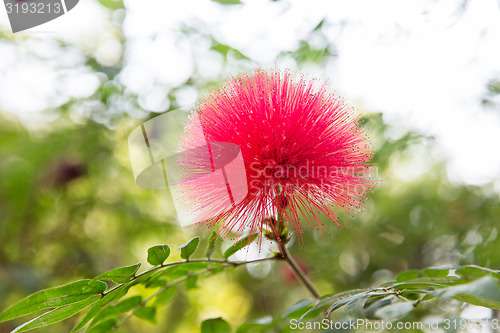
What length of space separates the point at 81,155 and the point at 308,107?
248 cm

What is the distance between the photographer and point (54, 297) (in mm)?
1073

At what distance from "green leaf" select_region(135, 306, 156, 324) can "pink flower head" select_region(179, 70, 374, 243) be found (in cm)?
47

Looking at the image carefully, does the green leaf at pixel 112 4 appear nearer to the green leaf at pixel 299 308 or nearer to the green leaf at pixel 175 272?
the green leaf at pixel 175 272

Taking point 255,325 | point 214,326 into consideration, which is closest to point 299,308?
point 255,325

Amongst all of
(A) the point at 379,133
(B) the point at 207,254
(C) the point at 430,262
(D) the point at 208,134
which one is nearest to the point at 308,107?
(D) the point at 208,134

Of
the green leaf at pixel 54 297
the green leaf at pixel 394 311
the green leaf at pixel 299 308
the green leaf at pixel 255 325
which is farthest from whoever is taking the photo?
the green leaf at pixel 255 325

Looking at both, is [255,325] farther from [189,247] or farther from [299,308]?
[189,247]

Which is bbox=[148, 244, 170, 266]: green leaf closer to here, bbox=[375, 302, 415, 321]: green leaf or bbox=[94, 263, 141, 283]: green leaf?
bbox=[94, 263, 141, 283]: green leaf

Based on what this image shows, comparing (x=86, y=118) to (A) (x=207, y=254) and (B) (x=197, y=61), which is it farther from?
(A) (x=207, y=254)

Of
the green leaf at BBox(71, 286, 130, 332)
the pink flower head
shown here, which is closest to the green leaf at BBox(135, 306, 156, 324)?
the green leaf at BBox(71, 286, 130, 332)

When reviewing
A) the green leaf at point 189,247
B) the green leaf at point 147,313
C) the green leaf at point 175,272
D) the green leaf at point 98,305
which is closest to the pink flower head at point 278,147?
the green leaf at point 189,247

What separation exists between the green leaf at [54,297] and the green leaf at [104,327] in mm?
287

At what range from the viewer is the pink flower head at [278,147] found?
1.21 m

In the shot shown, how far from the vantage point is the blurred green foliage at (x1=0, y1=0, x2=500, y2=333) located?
2576 mm
